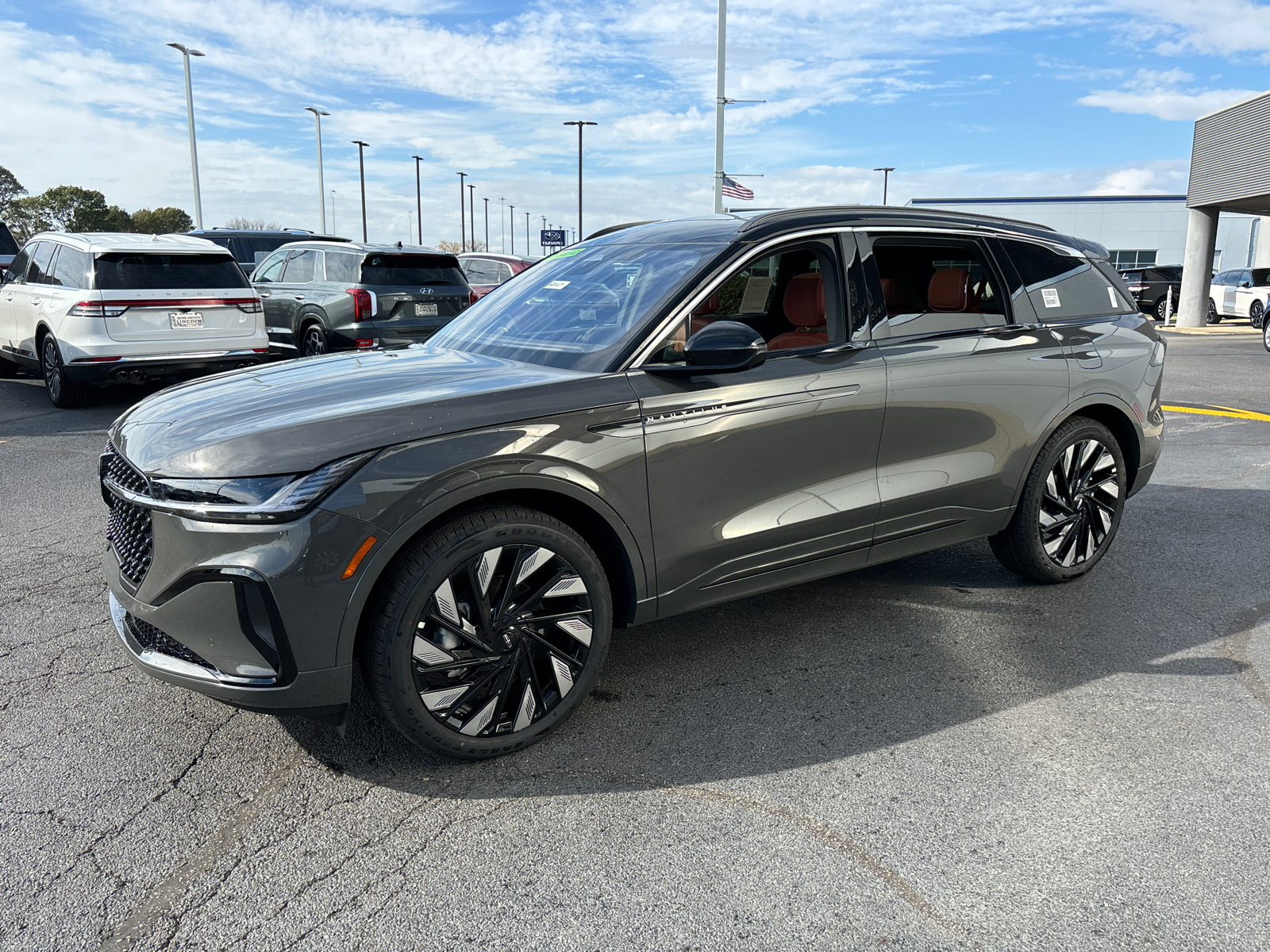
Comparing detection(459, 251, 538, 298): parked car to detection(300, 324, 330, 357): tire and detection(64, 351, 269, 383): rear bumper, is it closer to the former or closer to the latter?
detection(300, 324, 330, 357): tire

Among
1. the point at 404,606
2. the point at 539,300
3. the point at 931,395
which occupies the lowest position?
the point at 404,606

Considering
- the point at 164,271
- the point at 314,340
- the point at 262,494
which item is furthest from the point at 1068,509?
the point at 314,340

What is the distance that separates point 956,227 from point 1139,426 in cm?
151

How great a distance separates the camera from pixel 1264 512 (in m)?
6.27

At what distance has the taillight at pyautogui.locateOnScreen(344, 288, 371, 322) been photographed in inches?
469

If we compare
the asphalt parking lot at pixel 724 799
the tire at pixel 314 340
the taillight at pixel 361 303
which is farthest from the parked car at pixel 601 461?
the tire at pixel 314 340

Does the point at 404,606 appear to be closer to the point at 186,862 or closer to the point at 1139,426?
the point at 186,862

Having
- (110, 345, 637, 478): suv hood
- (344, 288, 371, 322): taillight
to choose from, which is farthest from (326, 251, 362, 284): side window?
(110, 345, 637, 478): suv hood

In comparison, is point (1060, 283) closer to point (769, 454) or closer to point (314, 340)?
point (769, 454)

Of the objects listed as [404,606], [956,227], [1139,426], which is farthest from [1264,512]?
[404,606]

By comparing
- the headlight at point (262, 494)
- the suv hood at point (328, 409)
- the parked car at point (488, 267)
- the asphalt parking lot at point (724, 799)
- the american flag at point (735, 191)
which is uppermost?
the american flag at point (735, 191)

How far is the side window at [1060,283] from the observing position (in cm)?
452

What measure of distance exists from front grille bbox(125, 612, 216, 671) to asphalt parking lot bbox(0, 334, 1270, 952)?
398mm

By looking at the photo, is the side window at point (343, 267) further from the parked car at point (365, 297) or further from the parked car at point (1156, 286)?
the parked car at point (1156, 286)
